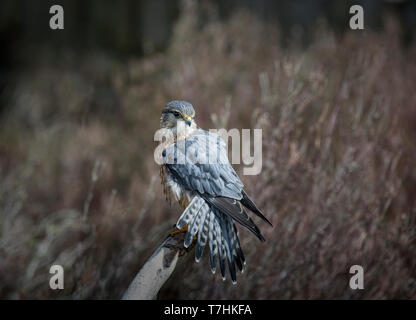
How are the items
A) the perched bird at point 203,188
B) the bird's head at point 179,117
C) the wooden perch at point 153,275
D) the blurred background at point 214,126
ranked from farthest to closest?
1. the blurred background at point 214,126
2. the bird's head at point 179,117
3. the perched bird at point 203,188
4. the wooden perch at point 153,275

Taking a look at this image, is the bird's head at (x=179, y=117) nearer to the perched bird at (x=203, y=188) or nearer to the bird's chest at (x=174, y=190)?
the perched bird at (x=203, y=188)

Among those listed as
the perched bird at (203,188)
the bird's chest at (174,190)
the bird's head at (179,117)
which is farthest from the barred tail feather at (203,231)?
the bird's head at (179,117)

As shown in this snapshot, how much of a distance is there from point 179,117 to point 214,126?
4.44ft

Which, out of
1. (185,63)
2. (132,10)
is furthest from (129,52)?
(185,63)

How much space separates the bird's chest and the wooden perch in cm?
32

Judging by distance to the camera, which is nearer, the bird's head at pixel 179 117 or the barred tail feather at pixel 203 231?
the barred tail feather at pixel 203 231

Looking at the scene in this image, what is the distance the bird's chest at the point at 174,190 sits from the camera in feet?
6.25

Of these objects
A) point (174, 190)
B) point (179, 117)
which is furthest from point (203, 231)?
point (179, 117)

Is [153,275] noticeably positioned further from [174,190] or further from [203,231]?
[174,190]

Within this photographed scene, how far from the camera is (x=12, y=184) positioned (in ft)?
11.2

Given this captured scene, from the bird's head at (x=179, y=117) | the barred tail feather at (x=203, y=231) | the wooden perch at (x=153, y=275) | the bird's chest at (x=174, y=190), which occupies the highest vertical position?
the bird's head at (x=179, y=117)

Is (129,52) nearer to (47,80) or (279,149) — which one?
(47,80)

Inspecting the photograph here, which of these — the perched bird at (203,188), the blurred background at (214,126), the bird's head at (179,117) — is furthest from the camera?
the blurred background at (214,126)

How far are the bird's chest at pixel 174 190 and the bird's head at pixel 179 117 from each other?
215 millimetres
